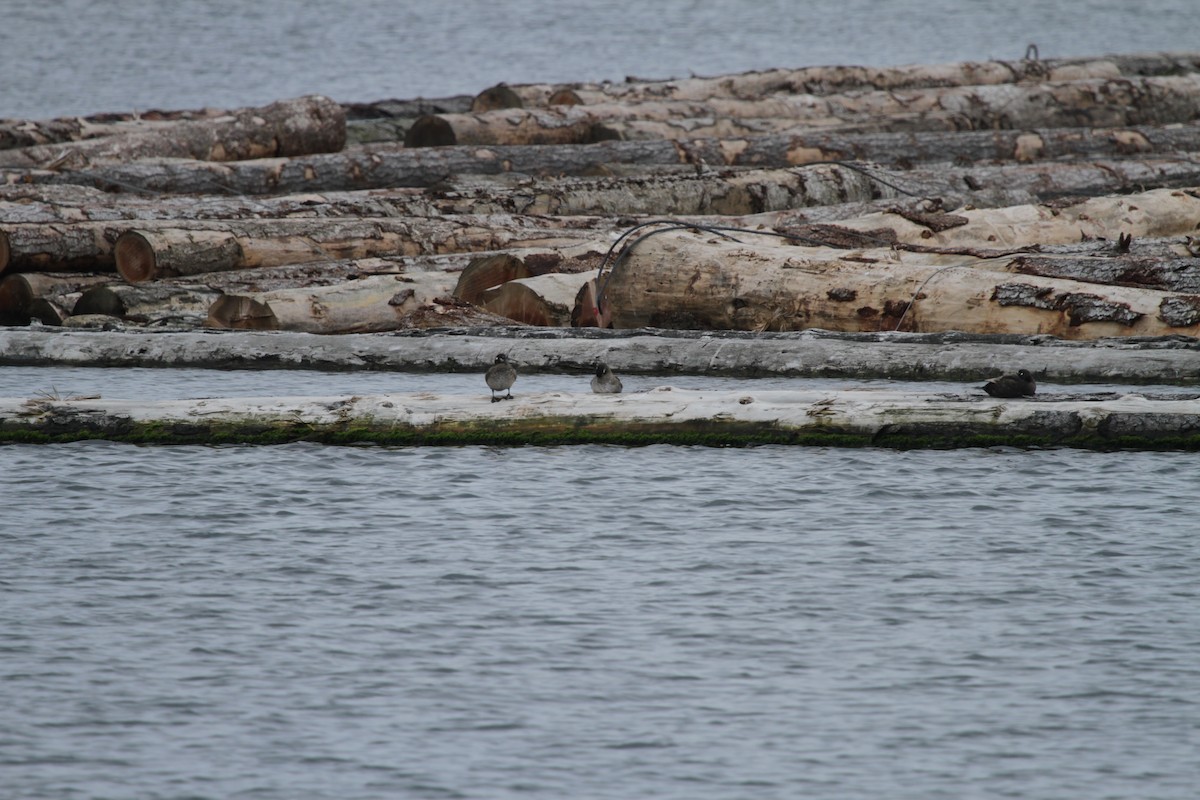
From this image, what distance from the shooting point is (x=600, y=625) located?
745 cm

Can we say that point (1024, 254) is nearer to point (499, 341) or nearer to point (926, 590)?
point (499, 341)

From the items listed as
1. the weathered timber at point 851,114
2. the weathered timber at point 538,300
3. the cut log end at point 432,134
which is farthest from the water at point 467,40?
the weathered timber at point 538,300

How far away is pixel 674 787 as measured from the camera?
5797mm

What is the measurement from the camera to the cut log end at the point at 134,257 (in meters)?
16.5

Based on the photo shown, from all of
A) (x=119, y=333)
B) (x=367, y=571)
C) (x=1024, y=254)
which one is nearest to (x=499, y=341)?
(x=119, y=333)

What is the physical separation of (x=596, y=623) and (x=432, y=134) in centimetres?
1713

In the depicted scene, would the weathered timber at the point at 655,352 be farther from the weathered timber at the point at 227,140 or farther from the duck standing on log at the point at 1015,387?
the weathered timber at the point at 227,140

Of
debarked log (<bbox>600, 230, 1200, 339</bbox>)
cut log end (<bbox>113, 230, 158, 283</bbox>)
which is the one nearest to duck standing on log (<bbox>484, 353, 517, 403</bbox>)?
debarked log (<bbox>600, 230, 1200, 339</bbox>)

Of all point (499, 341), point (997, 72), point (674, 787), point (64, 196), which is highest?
point (997, 72)

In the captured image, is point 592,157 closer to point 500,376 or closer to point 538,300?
point 538,300

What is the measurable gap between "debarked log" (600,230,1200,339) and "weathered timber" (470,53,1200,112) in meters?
12.4

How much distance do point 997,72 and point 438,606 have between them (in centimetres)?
2540

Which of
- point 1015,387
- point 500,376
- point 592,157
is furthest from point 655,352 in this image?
point 592,157

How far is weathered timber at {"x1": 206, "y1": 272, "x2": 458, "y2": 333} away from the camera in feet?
51.8
